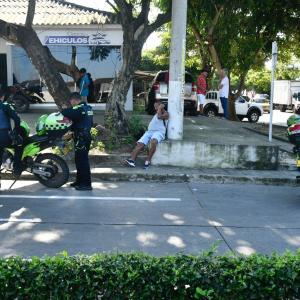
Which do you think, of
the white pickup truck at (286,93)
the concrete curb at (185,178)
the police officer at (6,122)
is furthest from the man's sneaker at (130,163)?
the white pickup truck at (286,93)

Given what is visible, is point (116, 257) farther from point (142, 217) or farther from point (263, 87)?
point (263, 87)

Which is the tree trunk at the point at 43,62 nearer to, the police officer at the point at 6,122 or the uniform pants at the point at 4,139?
the police officer at the point at 6,122

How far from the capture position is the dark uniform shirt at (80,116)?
26.5 ft

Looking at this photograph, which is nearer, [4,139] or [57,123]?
[4,139]

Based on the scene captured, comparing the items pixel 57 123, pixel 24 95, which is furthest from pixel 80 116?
pixel 24 95

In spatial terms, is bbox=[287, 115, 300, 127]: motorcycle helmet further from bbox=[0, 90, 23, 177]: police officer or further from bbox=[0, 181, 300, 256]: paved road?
bbox=[0, 90, 23, 177]: police officer

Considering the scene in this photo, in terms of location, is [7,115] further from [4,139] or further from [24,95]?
[24,95]

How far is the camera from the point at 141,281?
3.03 metres

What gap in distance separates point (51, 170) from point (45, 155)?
0.29 metres

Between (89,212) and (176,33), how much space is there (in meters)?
4.84

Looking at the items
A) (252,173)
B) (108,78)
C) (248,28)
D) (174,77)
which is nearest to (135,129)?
(174,77)

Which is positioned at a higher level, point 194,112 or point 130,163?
point 194,112

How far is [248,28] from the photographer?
19.9 m

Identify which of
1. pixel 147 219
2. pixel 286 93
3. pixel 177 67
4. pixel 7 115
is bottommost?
pixel 147 219
